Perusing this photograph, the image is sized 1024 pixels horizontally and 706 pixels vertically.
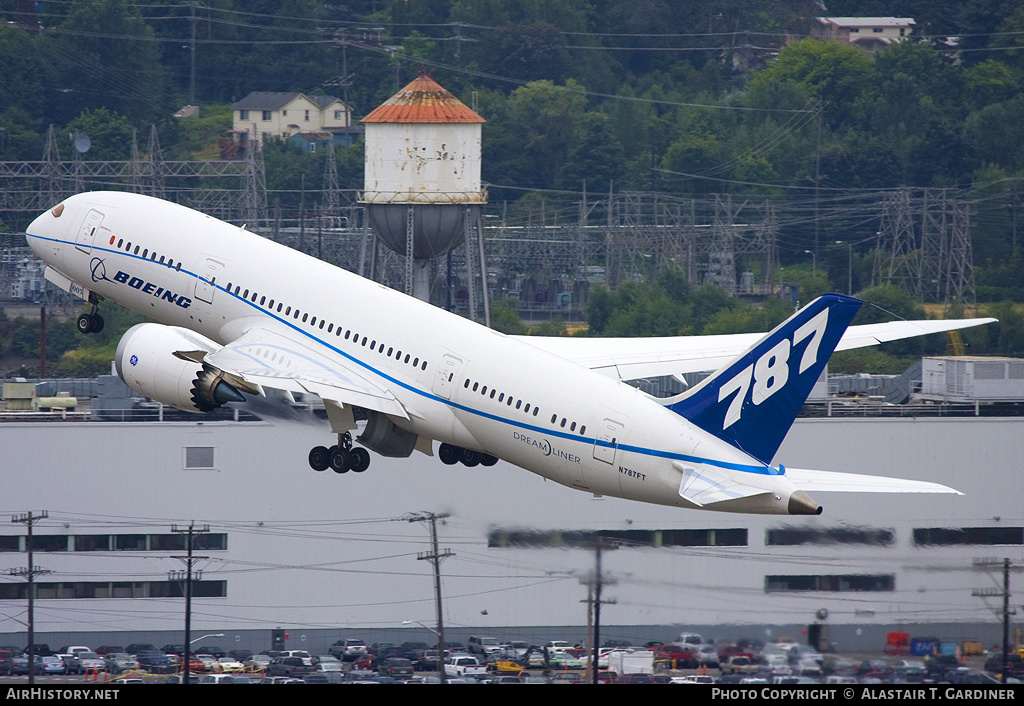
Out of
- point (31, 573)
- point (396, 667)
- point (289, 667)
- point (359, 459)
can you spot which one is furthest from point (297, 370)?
point (31, 573)

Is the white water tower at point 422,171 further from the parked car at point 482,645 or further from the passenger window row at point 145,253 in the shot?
the passenger window row at point 145,253

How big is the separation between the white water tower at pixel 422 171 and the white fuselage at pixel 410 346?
31.1 meters

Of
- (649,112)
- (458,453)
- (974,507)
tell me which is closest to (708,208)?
(649,112)

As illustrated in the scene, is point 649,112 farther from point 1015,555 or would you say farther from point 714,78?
point 1015,555

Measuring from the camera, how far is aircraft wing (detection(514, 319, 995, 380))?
47.7 m

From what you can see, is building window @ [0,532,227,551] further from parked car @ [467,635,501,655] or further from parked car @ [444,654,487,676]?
parked car @ [467,635,501,655]

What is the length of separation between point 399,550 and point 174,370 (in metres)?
21.6

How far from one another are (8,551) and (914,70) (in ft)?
415

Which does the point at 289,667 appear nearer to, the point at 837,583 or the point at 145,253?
the point at 145,253

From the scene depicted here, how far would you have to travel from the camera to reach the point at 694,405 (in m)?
39.9

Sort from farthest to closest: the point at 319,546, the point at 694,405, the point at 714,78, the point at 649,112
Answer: the point at 714,78 → the point at 649,112 → the point at 319,546 → the point at 694,405

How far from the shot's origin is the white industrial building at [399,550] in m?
62.4

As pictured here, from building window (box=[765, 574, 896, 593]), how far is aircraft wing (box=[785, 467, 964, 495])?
81.8 feet

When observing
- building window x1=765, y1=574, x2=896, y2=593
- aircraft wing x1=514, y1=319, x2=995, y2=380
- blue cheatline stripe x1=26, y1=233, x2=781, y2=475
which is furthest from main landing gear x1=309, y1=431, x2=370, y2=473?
building window x1=765, y1=574, x2=896, y2=593
